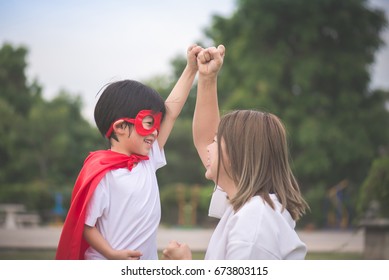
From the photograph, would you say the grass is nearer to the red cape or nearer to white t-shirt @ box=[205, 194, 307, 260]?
the red cape

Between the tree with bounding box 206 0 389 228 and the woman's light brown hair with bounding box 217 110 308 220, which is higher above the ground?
the tree with bounding box 206 0 389 228

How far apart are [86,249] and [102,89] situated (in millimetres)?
717

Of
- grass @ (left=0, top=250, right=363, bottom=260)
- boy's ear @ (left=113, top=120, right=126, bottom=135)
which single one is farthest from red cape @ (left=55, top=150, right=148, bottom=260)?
grass @ (left=0, top=250, right=363, bottom=260)

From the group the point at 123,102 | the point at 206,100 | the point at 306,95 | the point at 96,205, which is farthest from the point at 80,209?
the point at 306,95

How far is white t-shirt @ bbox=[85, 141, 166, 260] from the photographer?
9.05 ft

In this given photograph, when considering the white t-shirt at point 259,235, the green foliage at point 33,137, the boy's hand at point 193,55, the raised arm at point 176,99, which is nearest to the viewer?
the white t-shirt at point 259,235

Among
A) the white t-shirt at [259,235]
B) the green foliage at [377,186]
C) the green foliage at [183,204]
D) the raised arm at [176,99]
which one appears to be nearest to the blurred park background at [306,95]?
the green foliage at [183,204]

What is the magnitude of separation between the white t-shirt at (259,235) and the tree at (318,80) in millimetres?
17248

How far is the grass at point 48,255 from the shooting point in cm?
705

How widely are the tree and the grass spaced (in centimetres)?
1122

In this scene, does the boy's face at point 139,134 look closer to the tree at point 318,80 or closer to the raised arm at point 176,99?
the raised arm at point 176,99

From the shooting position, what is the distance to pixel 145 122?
2934 millimetres

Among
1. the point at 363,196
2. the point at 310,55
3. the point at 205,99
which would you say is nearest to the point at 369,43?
the point at 310,55

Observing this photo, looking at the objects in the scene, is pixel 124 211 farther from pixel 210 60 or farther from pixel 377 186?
pixel 377 186
